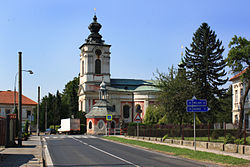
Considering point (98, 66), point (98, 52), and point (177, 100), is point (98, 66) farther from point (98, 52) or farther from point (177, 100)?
point (177, 100)

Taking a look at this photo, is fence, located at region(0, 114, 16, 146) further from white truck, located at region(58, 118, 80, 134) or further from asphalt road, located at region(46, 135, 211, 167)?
white truck, located at region(58, 118, 80, 134)

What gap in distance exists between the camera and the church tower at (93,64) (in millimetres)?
78062

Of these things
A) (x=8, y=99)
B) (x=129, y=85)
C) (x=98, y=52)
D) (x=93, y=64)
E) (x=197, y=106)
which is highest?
(x=98, y=52)

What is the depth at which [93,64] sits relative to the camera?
78812 millimetres

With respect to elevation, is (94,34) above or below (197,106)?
above

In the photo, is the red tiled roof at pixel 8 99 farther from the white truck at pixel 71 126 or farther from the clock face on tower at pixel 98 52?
the white truck at pixel 71 126

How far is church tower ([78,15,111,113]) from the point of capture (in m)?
78.1

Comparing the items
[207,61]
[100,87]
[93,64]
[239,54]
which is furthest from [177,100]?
[93,64]

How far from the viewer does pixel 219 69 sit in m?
59.0

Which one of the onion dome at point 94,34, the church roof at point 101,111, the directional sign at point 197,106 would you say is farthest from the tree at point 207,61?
the directional sign at point 197,106

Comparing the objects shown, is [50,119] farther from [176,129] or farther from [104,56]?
[176,129]

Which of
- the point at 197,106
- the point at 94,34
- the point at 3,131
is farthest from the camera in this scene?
the point at 94,34

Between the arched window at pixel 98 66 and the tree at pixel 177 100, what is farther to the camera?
the arched window at pixel 98 66

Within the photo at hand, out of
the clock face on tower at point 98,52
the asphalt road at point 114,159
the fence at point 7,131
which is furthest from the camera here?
the clock face on tower at point 98,52
